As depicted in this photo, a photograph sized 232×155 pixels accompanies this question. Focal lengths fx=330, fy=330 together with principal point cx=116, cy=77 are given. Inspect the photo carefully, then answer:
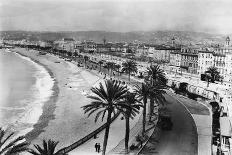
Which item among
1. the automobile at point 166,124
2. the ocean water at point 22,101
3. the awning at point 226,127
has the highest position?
the awning at point 226,127

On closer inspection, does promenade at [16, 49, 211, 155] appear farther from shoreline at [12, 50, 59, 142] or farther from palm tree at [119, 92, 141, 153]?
palm tree at [119, 92, 141, 153]

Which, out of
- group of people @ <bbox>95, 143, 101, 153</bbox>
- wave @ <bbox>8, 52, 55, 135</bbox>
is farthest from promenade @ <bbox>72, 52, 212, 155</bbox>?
wave @ <bbox>8, 52, 55, 135</bbox>

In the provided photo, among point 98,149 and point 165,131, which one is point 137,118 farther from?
point 98,149

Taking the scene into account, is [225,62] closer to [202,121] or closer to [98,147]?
[202,121]

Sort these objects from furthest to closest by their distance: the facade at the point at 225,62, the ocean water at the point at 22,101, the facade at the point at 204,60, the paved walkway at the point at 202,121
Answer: the facade at the point at 204,60, the facade at the point at 225,62, the ocean water at the point at 22,101, the paved walkway at the point at 202,121

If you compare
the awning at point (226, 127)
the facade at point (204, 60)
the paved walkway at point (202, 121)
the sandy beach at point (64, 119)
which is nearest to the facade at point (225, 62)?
the facade at point (204, 60)

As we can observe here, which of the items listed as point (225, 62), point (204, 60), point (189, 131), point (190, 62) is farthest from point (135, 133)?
point (190, 62)

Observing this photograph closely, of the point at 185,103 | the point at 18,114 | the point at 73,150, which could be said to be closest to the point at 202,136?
the point at 73,150

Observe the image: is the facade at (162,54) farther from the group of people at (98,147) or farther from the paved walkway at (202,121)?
the group of people at (98,147)

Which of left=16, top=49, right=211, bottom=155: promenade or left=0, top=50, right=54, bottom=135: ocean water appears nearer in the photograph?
left=16, top=49, right=211, bottom=155: promenade
